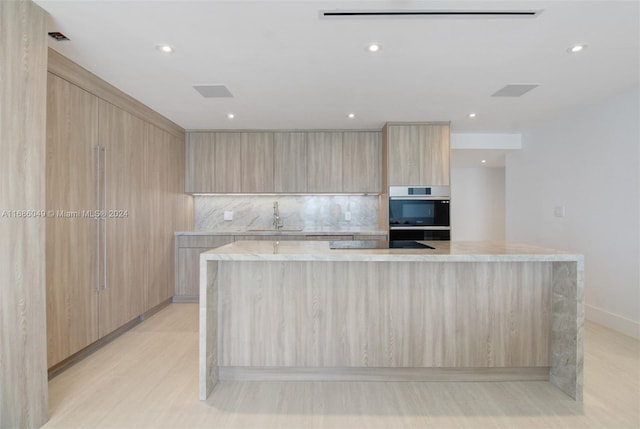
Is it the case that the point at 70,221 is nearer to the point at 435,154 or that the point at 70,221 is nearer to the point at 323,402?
the point at 323,402

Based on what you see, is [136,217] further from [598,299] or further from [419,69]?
[598,299]

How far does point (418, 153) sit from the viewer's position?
4.37m

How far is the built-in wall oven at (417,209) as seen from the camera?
4.39m

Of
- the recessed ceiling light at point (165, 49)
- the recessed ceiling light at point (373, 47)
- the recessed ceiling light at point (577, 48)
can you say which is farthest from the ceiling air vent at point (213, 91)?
the recessed ceiling light at point (577, 48)

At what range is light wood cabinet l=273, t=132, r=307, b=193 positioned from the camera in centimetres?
480

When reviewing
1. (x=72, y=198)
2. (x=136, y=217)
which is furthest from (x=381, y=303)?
(x=136, y=217)

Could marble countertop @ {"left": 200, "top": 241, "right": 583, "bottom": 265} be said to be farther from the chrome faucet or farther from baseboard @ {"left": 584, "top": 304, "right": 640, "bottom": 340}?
the chrome faucet

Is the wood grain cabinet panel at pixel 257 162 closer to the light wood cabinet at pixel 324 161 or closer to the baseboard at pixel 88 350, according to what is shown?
the light wood cabinet at pixel 324 161

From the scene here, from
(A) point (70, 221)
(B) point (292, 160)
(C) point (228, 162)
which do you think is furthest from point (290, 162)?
(A) point (70, 221)

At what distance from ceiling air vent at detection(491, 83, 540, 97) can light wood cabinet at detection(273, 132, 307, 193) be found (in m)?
2.42

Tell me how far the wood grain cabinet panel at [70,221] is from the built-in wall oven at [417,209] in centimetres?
320

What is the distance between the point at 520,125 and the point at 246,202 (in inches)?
155

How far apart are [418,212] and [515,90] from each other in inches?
67.8

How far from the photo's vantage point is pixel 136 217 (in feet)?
11.8
